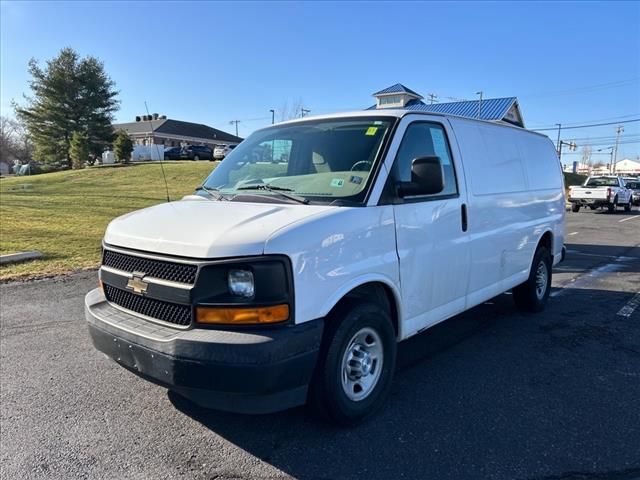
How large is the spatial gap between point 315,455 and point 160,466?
36.3 inches

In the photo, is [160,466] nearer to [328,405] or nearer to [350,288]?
[328,405]

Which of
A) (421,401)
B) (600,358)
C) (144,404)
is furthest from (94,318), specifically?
→ (600,358)

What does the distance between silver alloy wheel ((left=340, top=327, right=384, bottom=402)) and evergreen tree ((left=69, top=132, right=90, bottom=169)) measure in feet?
162

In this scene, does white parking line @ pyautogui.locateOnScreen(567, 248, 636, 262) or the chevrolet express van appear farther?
white parking line @ pyautogui.locateOnScreen(567, 248, 636, 262)

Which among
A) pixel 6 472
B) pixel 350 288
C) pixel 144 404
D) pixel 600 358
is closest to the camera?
pixel 6 472

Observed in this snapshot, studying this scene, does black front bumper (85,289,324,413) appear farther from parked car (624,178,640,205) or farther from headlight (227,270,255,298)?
parked car (624,178,640,205)

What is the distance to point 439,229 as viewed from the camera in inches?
154

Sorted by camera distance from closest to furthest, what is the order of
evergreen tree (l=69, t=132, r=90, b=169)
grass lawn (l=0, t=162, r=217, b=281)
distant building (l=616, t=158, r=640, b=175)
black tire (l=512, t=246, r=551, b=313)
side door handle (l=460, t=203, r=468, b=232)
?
side door handle (l=460, t=203, r=468, b=232) < black tire (l=512, t=246, r=551, b=313) < grass lawn (l=0, t=162, r=217, b=281) < evergreen tree (l=69, t=132, r=90, b=169) < distant building (l=616, t=158, r=640, b=175)

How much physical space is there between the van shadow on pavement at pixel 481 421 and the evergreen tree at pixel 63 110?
51.6 meters

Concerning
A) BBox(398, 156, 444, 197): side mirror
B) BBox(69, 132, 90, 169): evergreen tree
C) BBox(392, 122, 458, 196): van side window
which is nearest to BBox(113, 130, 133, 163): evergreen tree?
BBox(69, 132, 90, 169): evergreen tree

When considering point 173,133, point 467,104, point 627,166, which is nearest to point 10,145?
point 173,133

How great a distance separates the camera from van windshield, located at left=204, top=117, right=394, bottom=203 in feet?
11.4

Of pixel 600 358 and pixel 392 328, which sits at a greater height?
pixel 392 328

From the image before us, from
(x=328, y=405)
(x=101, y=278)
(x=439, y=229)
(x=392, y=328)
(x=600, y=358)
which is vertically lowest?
(x=600, y=358)
